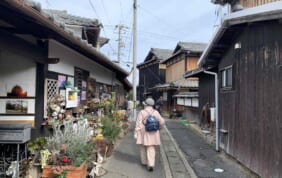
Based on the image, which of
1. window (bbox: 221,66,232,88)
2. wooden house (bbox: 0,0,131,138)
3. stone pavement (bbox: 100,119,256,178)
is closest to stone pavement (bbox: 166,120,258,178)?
stone pavement (bbox: 100,119,256,178)

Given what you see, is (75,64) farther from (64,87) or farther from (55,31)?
(55,31)

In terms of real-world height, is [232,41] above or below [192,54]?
below

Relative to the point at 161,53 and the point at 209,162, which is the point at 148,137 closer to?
the point at 209,162

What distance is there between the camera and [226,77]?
10.2 m

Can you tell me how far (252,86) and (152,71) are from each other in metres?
35.5

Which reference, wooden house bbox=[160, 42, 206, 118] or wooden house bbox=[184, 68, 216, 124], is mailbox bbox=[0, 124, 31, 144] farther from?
wooden house bbox=[160, 42, 206, 118]

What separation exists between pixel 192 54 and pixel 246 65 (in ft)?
71.3

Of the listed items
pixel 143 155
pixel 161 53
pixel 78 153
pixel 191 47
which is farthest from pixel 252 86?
pixel 161 53

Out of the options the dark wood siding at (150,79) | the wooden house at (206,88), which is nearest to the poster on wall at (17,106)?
the wooden house at (206,88)

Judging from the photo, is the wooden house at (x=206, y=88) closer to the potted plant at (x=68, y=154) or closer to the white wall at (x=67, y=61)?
the white wall at (x=67, y=61)

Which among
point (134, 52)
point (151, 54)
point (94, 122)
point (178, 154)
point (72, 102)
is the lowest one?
point (178, 154)

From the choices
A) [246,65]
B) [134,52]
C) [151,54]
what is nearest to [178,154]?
[246,65]

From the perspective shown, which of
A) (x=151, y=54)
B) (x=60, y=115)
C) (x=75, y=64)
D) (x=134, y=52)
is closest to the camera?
(x=60, y=115)

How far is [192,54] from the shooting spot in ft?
96.6
